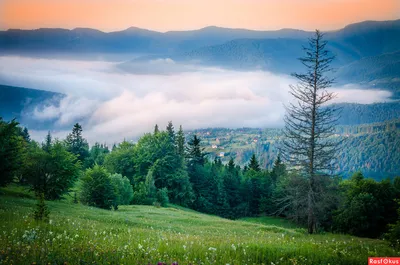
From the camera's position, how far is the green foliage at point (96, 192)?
4888 centimetres

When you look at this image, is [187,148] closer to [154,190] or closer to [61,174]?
[154,190]

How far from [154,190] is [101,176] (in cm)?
2601

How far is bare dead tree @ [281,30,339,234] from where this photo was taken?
26.0 metres

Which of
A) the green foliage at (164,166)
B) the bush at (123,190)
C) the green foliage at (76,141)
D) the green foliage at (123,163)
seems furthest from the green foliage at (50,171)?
the green foliage at (76,141)

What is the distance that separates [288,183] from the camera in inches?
1067

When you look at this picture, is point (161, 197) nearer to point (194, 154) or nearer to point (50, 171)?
point (50, 171)

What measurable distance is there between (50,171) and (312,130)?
3718cm

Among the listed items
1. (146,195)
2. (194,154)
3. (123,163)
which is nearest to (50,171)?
(146,195)

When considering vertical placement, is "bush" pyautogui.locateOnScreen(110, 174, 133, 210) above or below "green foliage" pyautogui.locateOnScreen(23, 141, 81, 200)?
below

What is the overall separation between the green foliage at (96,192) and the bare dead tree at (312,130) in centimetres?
3102

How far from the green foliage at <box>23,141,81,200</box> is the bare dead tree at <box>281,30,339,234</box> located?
33762mm

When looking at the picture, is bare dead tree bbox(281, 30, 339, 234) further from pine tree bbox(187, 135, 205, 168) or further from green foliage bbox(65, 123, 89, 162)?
green foliage bbox(65, 123, 89, 162)

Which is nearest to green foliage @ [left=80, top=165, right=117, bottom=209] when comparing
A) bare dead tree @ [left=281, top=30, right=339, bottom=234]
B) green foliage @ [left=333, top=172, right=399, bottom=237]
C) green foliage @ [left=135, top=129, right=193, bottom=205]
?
bare dead tree @ [left=281, top=30, right=339, bottom=234]

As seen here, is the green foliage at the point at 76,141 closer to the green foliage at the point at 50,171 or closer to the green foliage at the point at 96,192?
the green foliage at the point at 96,192
